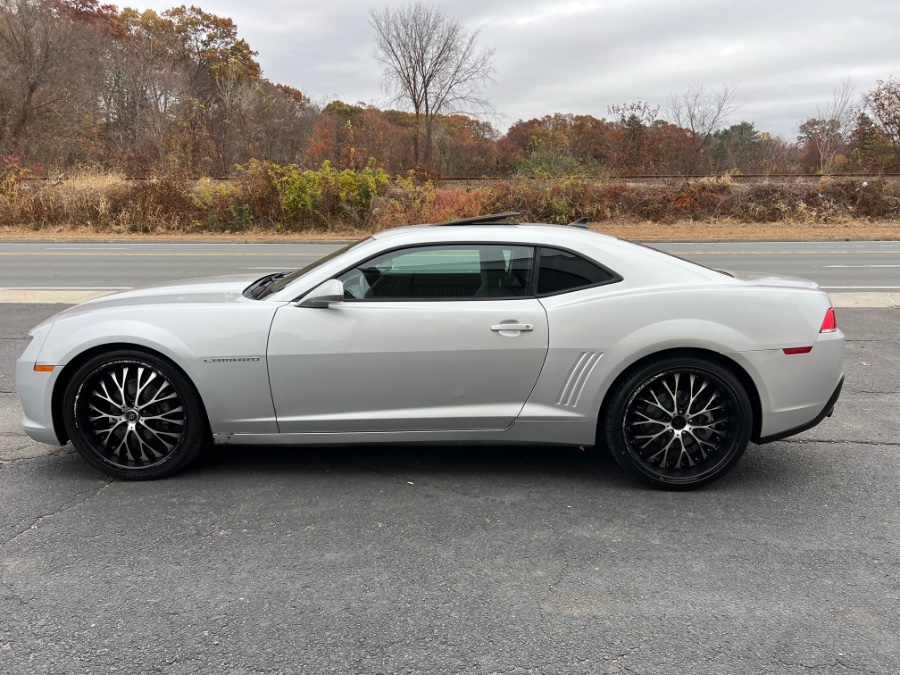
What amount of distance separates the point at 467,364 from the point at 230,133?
111 ft

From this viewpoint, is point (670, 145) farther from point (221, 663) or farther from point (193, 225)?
point (221, 663)

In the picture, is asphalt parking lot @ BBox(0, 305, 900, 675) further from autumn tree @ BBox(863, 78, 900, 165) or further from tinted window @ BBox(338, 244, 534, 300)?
autumn tree @ BBox(863, 78, 900, 165)

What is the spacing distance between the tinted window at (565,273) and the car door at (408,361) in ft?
0.32

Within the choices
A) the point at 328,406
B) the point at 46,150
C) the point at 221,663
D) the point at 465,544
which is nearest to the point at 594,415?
the point at 465,544

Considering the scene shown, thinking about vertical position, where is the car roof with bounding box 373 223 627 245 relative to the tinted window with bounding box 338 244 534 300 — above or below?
above

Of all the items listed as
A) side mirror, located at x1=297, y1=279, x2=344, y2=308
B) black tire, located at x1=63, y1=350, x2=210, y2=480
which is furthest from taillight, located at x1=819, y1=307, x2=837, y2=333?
black tire, located at x1=63, y1=350, x2=210, y2=480

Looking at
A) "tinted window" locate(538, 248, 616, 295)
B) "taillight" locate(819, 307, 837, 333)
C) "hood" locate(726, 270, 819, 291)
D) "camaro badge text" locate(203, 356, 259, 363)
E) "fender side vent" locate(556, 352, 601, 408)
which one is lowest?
"fender side vent" locate(556, 352, 601, 408)

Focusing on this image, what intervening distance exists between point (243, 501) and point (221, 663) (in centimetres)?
130

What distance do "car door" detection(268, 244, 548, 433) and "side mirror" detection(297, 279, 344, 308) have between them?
0.04 m

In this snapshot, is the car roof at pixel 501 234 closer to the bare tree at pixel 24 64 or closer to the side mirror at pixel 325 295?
the side mirror at pixel 325 295

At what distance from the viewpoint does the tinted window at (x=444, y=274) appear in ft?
12.4

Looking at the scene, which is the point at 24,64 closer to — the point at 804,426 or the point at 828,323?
the point at 828,323

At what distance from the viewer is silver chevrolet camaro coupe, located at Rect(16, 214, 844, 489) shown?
11.8ft

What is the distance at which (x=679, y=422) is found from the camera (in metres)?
3.61
